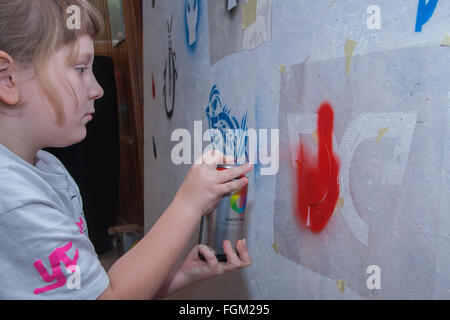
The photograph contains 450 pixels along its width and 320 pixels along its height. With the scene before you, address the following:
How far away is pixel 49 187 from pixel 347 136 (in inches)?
22.1

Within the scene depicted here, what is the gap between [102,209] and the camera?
106 inches

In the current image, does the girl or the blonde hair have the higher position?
the blonde hair

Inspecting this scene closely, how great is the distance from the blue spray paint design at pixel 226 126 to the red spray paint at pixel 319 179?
0.66 ft

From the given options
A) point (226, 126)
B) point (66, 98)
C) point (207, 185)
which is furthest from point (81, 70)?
point (226, 126)

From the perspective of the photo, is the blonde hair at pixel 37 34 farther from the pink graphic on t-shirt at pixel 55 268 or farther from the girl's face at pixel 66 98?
the pink graphic on t-shirt at pixel 55 268

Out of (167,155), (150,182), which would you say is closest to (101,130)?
(150,182)

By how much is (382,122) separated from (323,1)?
270mm

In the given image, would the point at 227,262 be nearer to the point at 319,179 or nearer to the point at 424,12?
the point at 319,179

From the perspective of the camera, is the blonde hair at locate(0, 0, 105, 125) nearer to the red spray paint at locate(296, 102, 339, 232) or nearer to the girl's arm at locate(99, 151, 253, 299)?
the girl's arm at locate(99, 151, 253, 299)

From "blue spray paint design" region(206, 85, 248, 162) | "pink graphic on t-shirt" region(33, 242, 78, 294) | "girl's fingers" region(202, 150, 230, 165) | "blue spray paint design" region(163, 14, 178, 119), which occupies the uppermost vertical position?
"blue spray paint design" region(163, 14, 178, 119)

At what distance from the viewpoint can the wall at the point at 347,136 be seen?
50cm

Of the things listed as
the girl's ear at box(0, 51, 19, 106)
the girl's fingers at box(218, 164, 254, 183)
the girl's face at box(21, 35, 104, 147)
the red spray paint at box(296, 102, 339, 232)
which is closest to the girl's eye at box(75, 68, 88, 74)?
the girl's face at box(21, 35, 104, 147)

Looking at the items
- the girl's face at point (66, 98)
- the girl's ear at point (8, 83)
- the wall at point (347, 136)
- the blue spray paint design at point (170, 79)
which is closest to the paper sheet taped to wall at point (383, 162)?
the wall at point (347, 136)

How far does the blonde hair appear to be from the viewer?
1.96 feet
